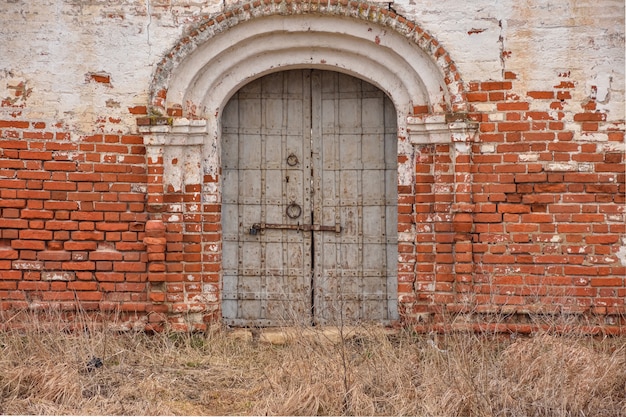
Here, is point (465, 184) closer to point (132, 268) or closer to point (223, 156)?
point (223, 156)

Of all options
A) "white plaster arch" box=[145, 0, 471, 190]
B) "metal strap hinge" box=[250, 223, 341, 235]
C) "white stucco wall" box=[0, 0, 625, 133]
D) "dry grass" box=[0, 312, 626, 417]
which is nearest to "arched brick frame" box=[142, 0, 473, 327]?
"white plaster arch" box=[145, 0, 471, 190]

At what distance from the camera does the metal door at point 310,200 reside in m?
7.20

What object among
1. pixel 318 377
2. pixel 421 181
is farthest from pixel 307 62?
pixel 318 377

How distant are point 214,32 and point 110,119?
113 centimetres

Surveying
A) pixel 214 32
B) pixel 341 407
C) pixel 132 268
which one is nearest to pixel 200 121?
pixel 214 32

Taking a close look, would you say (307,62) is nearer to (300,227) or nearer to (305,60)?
(305,60)

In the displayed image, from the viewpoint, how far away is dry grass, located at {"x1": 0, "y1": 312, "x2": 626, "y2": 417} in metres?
4.93

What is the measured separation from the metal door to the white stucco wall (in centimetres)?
87

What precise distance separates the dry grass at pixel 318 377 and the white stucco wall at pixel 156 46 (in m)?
1.89

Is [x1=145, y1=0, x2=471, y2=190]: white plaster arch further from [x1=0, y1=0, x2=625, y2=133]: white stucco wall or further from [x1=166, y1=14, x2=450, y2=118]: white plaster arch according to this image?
[x1=0, y1=0, x2=625, y2=133]: white stucco wall

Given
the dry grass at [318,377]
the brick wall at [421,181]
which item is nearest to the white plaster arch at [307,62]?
the brick wall at [421,181]

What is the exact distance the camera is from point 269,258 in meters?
7.24

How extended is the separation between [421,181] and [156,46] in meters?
2.49

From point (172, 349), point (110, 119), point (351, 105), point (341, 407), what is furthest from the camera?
point (351, 105)
